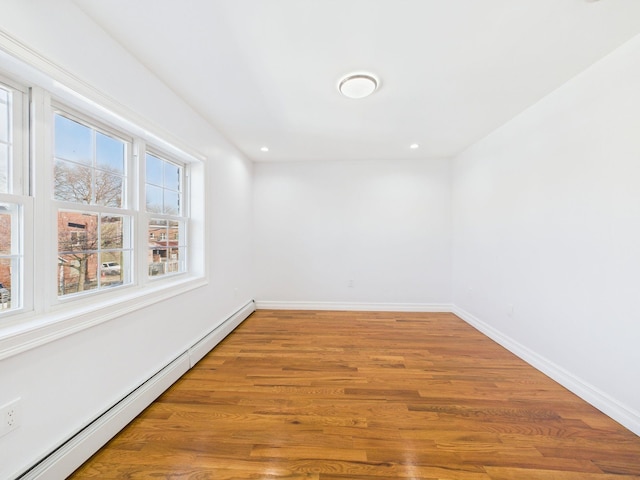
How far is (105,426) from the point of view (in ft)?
4.87

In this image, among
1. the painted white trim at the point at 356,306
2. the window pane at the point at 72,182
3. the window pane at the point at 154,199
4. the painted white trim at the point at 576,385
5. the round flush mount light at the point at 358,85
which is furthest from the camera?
the painted white trim at the point at 356,306

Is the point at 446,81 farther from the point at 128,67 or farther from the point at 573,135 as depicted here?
the point at 128,67

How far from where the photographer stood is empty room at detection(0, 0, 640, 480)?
1.30 meters

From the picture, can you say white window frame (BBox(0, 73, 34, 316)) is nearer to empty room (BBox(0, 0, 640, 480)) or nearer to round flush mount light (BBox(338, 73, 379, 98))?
empty room (BBox(0, 0, 640, 480))

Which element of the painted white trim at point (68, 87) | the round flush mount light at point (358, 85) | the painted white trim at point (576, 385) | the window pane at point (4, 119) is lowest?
the painted white trim at point (576, 385)

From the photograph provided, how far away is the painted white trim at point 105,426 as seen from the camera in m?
1.22

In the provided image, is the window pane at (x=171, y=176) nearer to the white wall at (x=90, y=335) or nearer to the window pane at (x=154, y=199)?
the window pane at (x=154, y=199)

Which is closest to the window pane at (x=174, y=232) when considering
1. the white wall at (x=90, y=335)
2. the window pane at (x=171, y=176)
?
the window pane at (x=171, y=176)

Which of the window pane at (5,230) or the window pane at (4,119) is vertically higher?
the window pane at (4,119)

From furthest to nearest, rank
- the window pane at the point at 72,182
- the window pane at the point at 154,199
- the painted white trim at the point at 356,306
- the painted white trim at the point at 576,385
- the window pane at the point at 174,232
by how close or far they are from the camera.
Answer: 1. the painted white trim at the point at 356,306
2. the window pane at the point at 174,232
3. the window pane at the point at 154,199
4. the painted white trim at the point at 576,385
5. the window pane at the point at 72,182

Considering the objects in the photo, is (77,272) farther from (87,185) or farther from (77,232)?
(87,185)

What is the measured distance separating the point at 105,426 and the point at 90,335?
0.55m

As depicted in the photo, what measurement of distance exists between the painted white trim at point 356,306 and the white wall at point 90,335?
1.66 meters

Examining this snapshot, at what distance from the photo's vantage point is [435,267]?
4113mm
